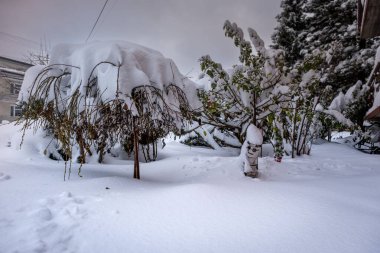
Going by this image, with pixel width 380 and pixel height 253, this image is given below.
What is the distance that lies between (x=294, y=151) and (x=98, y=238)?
490 centimetres

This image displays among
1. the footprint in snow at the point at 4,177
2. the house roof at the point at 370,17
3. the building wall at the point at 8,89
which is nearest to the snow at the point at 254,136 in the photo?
→ the house roof at the point at 370,17

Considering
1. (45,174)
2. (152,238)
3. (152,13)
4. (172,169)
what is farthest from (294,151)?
(152,13)

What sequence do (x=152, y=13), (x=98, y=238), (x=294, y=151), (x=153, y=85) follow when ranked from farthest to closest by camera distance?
1. (x=152, y=13)
2. (x=294, y=151)
3. (x=153, y=85)
4. (x=98, y=238)

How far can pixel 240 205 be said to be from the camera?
2.04 m

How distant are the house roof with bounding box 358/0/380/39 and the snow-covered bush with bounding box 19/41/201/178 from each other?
2612 millimetres

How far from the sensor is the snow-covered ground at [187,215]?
4.81 ft

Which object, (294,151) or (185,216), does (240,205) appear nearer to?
(185,216)

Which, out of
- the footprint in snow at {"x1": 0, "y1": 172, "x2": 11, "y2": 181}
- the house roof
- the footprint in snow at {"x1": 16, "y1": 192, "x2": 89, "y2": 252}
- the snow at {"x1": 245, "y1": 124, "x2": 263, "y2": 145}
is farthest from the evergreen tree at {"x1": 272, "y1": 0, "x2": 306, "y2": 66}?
the footprint in snow at {"x1": 0, "y1": 172, "x2": 11, "y2": 181}

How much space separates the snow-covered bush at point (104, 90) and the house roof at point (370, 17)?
261 cm

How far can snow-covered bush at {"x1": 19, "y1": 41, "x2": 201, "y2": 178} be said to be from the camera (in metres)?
2.61

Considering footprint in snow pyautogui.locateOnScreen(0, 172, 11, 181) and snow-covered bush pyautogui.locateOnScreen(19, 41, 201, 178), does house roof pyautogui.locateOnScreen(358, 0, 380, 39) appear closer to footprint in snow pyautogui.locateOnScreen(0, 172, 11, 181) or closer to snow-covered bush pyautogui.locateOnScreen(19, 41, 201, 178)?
snow-covered bush pyautogui.locateOnScreen(19, 41, 201, 178)

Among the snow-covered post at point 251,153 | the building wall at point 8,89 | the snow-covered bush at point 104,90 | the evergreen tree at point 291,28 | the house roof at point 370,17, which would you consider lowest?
the snow-covered post at point 251,153

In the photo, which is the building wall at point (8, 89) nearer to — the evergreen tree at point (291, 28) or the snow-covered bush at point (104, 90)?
the snow-covered bush at point (104, 90)

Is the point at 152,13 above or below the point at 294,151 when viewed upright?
above
